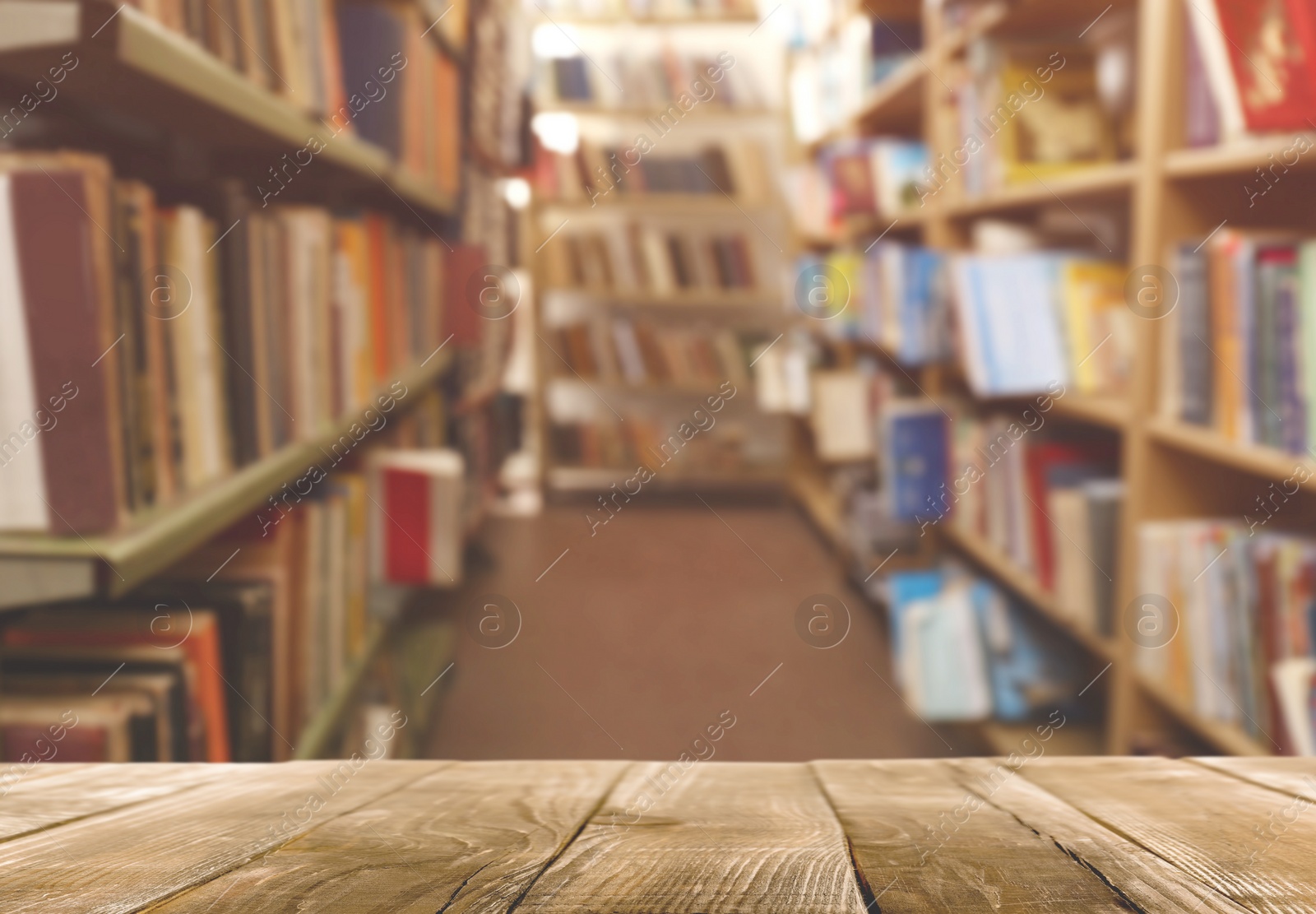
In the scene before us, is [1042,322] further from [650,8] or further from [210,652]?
[650,8]

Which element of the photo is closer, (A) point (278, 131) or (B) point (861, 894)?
(B) point (861, 894)

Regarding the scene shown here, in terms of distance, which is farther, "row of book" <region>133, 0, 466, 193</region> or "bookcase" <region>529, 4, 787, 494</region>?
"bookcase" <region>529, 4, 787, 494</region>

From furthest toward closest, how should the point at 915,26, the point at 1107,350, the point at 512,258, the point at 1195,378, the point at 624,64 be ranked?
the point at 624,64
the point at 512,258
the point at 915,26
the point at 1107,350
the point at 1195,378

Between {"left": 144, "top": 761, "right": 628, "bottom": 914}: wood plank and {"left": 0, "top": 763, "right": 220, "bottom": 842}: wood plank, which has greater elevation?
{"left": 0, "top": 763, "right": 220, "bottom": 842}: wood plank

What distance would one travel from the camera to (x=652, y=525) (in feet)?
13.5

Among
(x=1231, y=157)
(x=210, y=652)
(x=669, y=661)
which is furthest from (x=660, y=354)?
(x=210, y=652)

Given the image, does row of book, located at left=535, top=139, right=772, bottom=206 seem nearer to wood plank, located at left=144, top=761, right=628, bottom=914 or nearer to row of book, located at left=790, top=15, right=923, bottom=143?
row of book, located at left=790, top=15, right=923, bottom=143

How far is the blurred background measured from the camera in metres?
0.89

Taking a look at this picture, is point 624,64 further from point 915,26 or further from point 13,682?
point 13,682

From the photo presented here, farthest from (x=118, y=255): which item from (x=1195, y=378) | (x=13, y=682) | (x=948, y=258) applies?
(x=948, y=258)

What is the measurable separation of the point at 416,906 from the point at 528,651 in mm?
2476

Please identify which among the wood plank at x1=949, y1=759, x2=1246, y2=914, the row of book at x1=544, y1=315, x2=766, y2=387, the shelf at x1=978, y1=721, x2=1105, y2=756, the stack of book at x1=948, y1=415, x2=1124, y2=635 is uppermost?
the row of book at x1=544, y1=315, x2=766, y2=387

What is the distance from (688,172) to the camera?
14.8 ft

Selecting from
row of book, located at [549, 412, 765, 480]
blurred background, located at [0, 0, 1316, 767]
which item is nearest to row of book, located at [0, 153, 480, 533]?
blurred background, located at [0, 0, 1316, 767]
